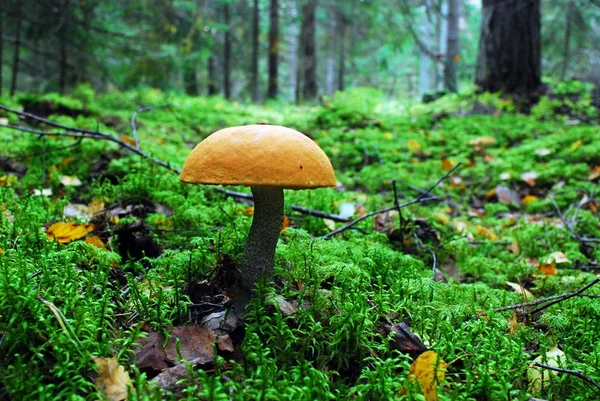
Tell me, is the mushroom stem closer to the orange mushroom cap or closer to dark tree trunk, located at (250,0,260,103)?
the orange mushroom cap

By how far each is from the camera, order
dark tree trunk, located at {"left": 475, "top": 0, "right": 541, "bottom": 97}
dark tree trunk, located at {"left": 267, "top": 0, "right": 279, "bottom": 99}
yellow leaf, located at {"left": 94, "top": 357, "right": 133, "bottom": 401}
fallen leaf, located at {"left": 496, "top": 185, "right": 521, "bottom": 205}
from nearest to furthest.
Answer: yellow leaf, located at {"left": 94, "top": 357, "right": 133, "bottom": 401} → fallen leaf, located at {"left": 496, "top": 185, "right": 521, "bottom": 205} → dark tree trunk, located at {"left": 475, "top": 0, "right": 541, "bottom": 97} → dark tree trunk, located at {"left": 267, "top": 0, "right": 279, "bottom": 99}

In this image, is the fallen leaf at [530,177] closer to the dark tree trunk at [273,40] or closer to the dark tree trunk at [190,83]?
the dark tree trunk at [273,40]

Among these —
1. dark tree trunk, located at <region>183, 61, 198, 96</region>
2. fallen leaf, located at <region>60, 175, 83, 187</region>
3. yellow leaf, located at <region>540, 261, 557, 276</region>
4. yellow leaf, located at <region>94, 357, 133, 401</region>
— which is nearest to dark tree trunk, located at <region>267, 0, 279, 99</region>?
dark tree trunk, located at <region>183, 61, 198, 96</region>

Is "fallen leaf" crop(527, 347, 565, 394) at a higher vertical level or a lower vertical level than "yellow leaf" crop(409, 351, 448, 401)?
lower

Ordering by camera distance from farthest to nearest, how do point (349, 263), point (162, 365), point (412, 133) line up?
point (412, 133) < point (349, 263) < point (162, 365)

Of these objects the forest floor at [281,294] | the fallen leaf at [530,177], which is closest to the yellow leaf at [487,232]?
the forest floor at [281,294]

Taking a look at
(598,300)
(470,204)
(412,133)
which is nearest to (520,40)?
(412,133)

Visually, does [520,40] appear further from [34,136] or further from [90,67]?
[90,67]
